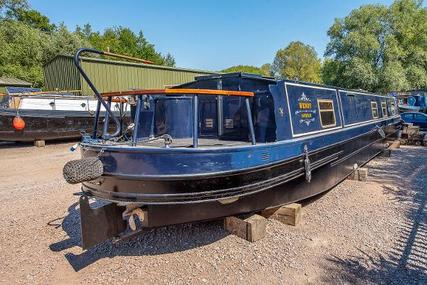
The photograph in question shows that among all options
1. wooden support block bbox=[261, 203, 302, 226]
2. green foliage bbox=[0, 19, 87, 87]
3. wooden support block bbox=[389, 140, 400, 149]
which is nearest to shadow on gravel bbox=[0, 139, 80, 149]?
wooden support block bbox=[261, 203, 302, 226]

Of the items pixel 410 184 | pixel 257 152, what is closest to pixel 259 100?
pixel 257 152

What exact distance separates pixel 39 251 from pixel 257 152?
111 inches

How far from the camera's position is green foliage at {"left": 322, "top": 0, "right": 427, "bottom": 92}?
21.6 m

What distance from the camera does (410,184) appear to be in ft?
20.5

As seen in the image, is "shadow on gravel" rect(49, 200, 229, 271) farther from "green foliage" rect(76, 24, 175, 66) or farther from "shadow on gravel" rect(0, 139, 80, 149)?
"green foliage" rect(76, 24, 175, 66)

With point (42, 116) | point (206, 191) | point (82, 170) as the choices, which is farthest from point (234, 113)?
point (42, 116)

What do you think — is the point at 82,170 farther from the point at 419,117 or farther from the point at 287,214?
the point at 419,117

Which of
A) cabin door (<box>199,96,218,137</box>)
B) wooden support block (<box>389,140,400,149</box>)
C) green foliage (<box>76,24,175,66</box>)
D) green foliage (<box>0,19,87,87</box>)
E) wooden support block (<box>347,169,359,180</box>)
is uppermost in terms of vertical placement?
green foliage (<box>76,24,175,66</box>)

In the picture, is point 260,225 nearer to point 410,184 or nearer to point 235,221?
point 235,221

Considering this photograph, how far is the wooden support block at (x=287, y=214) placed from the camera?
416 cm

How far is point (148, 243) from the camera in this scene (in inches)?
149

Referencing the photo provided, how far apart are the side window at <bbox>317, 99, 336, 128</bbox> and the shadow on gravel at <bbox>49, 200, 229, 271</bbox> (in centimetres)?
256

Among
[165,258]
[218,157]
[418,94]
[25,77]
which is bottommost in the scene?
[165,258]

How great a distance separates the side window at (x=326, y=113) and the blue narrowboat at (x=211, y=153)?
18 millimetres
